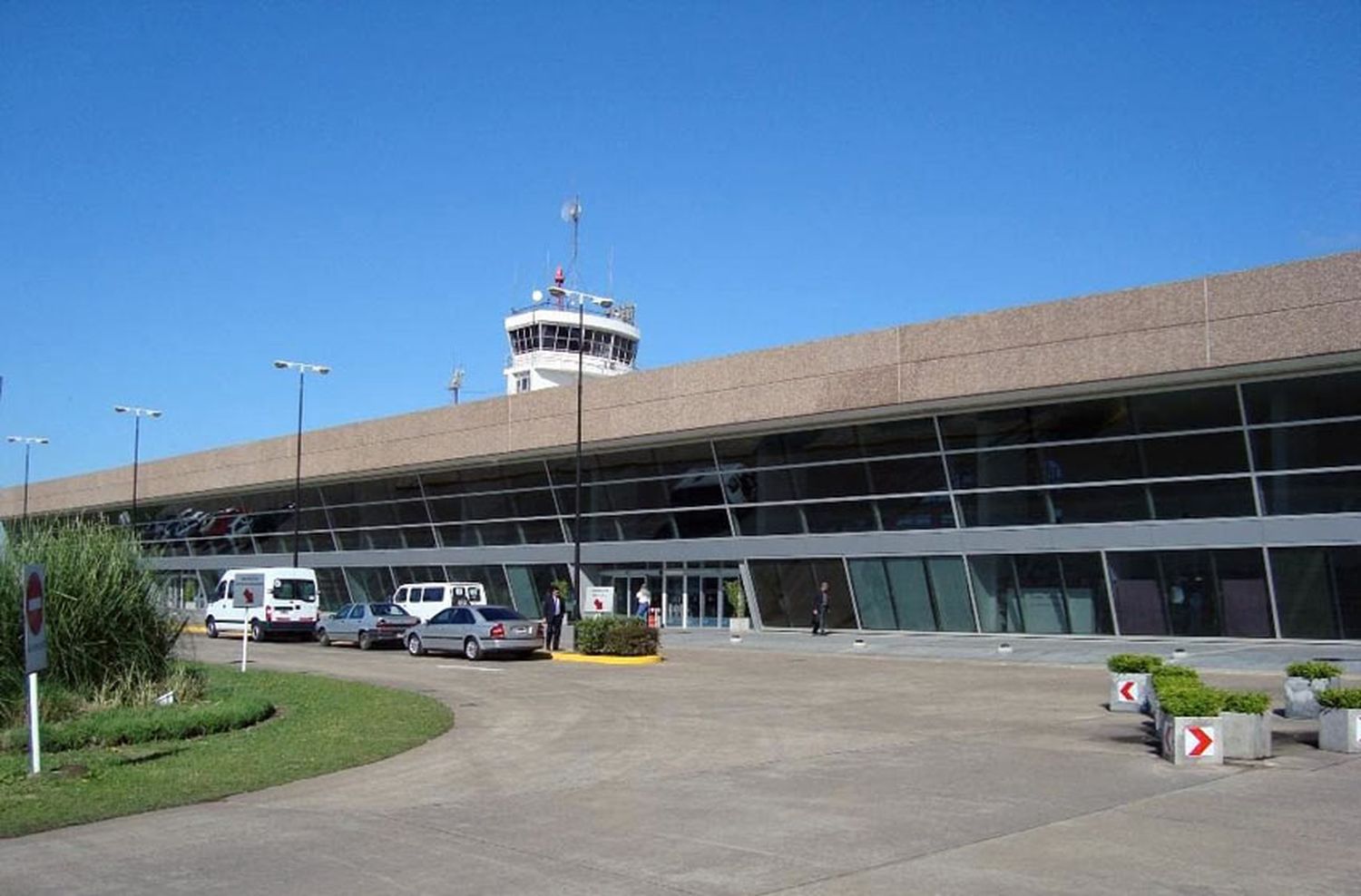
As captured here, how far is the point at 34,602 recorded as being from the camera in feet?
43.2

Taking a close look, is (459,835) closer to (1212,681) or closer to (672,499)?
(1212,681)

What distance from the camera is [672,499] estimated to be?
147 feet

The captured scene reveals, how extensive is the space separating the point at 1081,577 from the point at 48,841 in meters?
29.4

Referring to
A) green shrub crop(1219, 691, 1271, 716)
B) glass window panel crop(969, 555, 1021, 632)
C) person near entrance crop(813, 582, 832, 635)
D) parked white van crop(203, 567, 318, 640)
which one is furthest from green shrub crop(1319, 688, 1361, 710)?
parked white van crop(203, 567, 318, 640)

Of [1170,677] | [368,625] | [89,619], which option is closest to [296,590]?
[368,625]

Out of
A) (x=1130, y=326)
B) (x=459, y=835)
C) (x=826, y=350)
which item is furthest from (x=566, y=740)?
(x=826, y=350)

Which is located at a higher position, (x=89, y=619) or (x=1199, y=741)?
(x=89, y=619)

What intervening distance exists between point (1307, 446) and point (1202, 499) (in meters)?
2.93

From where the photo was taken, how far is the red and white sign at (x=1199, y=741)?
43.2 feet

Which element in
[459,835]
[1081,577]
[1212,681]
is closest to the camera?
[459,835]

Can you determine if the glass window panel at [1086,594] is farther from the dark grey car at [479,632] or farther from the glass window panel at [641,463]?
the dark grey car at [479,632]

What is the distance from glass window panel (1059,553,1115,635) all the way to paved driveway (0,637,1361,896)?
1611 centimetres

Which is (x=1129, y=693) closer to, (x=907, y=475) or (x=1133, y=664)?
(x=1133, y=664)

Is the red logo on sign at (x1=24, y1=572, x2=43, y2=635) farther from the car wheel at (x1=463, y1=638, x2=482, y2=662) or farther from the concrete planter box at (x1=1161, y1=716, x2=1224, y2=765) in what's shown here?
the car wheel at (x1=463, y1=638, x2=482, y2=662)
